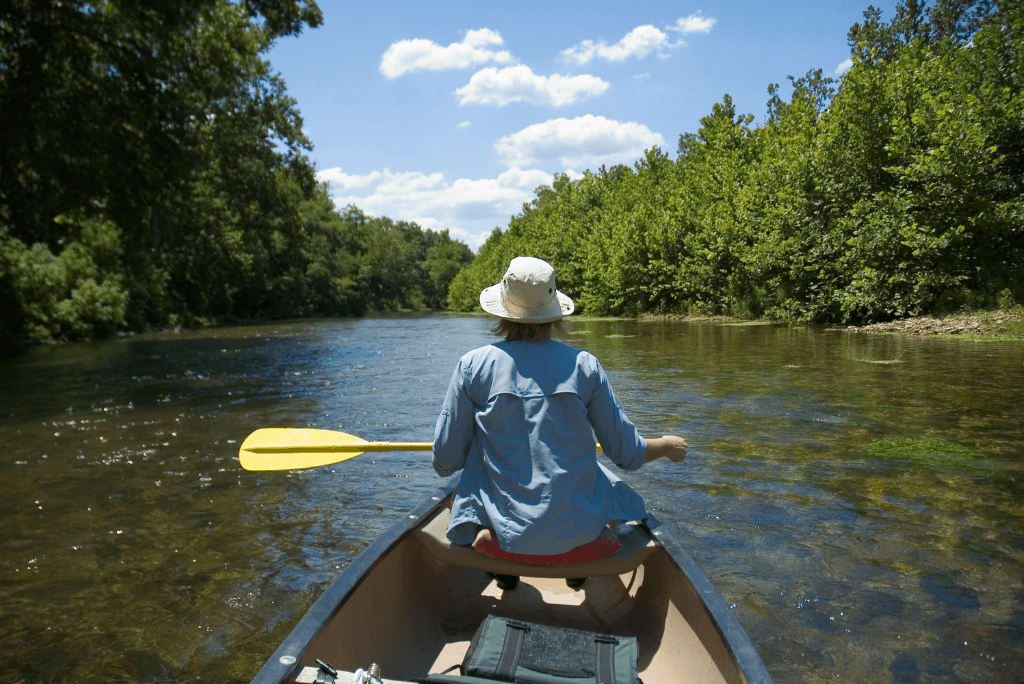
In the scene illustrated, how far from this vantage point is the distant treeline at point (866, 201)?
56.1 feet

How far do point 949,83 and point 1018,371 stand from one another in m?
10.7

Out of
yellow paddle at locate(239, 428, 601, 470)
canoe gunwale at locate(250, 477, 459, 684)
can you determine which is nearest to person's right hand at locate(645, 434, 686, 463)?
canoe gunwale at locate(250, 477, 459, 684)

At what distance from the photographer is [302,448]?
4988 millimetres

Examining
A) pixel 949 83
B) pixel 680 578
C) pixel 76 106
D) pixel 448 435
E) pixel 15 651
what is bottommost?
pixel 15 651

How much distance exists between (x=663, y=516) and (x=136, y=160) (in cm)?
1522

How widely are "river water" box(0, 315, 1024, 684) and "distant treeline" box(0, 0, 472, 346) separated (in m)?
6.45

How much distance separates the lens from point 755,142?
3247 centimetres

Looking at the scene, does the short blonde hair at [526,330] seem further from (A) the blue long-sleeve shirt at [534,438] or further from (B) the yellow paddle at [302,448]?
(B) the yellow paddle at [302,448]

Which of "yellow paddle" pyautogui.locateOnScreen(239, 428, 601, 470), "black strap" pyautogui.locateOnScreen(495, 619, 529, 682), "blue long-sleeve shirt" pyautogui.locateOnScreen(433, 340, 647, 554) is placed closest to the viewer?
"black strap" pyautogui.locateOnScreen(495, 619, 529, 682)

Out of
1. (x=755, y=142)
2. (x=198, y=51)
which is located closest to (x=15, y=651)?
(x=198, y=51)

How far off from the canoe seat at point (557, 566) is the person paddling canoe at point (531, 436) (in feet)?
0.13

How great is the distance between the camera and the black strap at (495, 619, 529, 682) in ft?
7.58

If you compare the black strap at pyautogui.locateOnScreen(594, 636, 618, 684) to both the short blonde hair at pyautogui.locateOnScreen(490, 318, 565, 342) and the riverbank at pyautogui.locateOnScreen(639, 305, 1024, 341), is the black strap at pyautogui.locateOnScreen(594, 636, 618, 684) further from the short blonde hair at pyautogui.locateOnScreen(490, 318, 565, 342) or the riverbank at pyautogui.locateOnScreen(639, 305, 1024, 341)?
the riverbank at pyautogui.locateOnScreen(639, 305, 1024, 341)

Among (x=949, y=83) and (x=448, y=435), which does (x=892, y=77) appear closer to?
(x=949, y=83)
